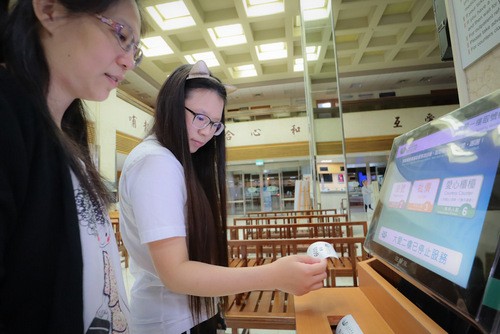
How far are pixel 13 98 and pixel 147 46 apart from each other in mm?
7639

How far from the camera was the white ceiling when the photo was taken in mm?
6281

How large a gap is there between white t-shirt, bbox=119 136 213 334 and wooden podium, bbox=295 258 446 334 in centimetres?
37

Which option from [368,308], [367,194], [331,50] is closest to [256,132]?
[367,194]

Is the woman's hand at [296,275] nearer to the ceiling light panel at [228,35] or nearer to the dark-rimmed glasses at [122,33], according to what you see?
the dark-rimmed glasses at [122,33]

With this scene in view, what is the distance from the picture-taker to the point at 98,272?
0.54m

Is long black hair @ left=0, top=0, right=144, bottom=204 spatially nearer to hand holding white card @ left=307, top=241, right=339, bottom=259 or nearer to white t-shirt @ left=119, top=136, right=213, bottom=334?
white t-shirt @ left=119, top=136, right=213, bottom=334

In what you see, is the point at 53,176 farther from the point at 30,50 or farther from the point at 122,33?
the point at 122,33

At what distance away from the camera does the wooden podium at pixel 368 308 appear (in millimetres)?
558

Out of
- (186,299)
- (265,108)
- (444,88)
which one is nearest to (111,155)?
(265,108)

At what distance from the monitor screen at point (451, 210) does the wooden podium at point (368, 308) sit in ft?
0.18

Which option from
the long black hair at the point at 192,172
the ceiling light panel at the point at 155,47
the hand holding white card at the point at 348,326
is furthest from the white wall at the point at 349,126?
the hand holding white card at the point at 348,326

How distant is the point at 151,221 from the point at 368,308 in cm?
61

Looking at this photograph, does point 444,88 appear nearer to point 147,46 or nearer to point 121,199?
point 147,46

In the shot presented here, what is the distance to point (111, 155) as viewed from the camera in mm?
6816
